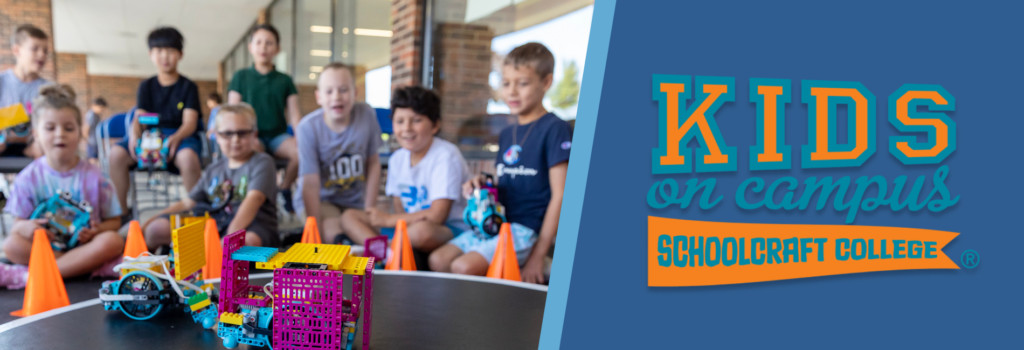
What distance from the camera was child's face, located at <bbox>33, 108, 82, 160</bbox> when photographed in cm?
310

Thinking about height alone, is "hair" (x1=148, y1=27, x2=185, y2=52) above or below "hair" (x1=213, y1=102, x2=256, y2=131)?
above

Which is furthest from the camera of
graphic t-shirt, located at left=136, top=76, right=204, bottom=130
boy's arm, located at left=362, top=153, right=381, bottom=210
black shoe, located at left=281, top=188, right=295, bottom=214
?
black shoe, located at left=281, top=188, right=295, bottom=214

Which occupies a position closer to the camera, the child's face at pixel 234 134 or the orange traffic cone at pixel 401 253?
the orange traffic cone at pixel 401 253

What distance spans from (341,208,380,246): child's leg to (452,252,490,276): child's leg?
0.77m

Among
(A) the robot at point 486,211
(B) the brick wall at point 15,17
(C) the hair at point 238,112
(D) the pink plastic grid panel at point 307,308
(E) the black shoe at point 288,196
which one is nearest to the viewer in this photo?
(D) the pink plastic grid panel at point 307,308

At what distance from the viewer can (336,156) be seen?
12.7ft

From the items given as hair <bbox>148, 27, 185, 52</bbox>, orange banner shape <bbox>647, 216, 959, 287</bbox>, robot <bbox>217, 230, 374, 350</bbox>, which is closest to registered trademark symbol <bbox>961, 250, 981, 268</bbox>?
orange banner shape <bbox>647, 216, 959, 287</bbox>

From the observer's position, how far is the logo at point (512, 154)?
9.96 ft

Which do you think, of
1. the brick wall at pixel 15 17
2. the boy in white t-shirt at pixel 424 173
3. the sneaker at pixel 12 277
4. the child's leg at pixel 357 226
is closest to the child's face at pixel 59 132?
the sneaker at pixel 12 277

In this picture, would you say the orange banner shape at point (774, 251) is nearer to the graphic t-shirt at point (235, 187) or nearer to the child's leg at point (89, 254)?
the graphic t-shirt at point (235, 187)

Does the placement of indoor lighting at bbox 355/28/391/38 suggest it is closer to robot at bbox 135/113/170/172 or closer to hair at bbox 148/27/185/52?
hair at bbox 148/27/185/52

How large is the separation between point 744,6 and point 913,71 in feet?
1.31

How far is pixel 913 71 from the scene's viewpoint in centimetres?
119

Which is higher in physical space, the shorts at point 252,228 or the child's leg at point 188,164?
the child's leg at point 188,164
